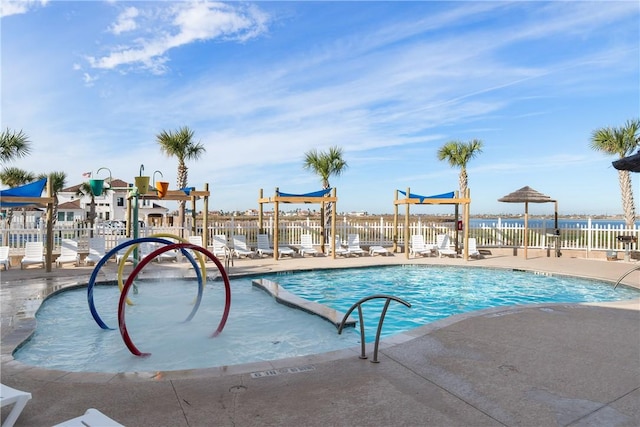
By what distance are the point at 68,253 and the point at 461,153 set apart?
55.7 ft

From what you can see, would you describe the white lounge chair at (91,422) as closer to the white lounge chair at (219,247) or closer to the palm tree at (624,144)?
the white lounge chair at (219,247)

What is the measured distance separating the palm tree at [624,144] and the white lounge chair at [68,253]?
20.0 m

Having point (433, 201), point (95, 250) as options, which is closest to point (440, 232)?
point (433, 201)

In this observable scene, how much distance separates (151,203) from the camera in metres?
39.2

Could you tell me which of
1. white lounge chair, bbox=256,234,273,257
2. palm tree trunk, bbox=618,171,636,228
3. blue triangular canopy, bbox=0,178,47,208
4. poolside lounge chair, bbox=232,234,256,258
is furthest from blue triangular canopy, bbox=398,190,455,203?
blue triangular canopy, bbox=0,178,47,208

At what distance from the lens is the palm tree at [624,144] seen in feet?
53.3

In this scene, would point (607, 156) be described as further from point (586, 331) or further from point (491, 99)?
point (586, 331)

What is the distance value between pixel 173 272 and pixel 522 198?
1263 centimetres

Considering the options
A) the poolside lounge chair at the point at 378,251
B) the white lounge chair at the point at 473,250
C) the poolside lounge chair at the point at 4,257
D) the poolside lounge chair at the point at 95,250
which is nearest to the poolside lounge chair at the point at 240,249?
the poolside lounge chair at the point at 95,250

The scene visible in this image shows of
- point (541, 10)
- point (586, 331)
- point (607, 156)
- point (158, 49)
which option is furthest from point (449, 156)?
point (586, 331)

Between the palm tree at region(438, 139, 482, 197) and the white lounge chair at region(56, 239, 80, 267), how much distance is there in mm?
16078

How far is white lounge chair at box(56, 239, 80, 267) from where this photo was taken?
12.0 metres

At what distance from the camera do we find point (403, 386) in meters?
3.52

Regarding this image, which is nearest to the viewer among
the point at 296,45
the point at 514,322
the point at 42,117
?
the point at 514,322
